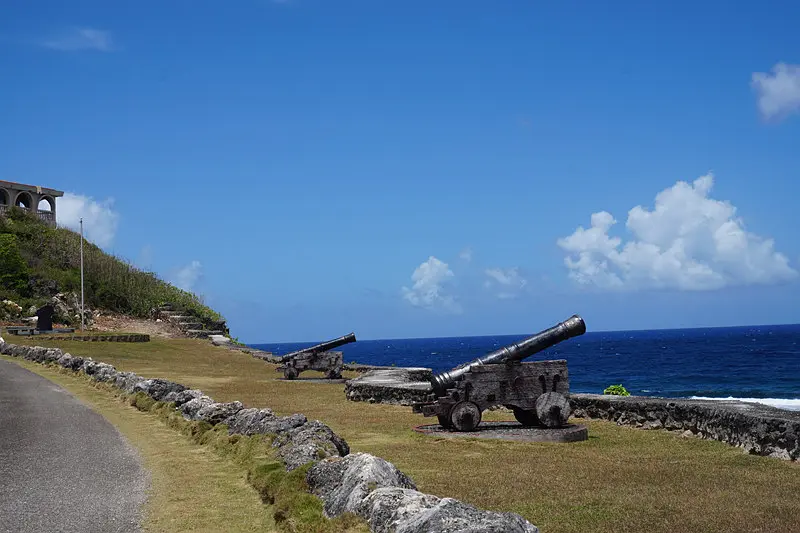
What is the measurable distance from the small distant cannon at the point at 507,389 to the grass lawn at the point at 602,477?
63 centimetres

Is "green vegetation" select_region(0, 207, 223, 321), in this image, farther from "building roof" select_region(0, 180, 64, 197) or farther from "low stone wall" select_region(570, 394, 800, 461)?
"low stone wall" select_region(570, 394, 800, 461)

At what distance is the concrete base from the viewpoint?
11.8 meters

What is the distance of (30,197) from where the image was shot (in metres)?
64.0

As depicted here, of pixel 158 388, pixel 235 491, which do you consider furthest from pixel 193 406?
pixel 235 491

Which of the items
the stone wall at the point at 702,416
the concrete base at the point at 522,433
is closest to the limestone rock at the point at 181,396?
the concrete base at the point at 522,433

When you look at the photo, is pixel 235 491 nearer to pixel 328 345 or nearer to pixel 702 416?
pixel 702 416

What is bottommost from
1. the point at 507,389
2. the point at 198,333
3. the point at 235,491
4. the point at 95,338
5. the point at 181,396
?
the point at 235,491

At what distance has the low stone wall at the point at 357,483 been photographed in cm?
498

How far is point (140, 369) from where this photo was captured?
25328 millimetres

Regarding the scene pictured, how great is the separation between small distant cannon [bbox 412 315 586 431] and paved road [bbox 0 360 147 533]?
15.7ft

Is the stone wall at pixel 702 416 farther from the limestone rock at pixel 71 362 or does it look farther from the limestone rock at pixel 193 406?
the limestone rock at pixel 71 362

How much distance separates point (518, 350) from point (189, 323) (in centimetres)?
3668

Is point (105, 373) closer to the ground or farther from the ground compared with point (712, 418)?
farther from the ground

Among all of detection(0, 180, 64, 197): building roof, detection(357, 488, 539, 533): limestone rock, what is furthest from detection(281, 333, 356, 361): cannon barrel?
detection(0, 180, 64, 197): building roof
